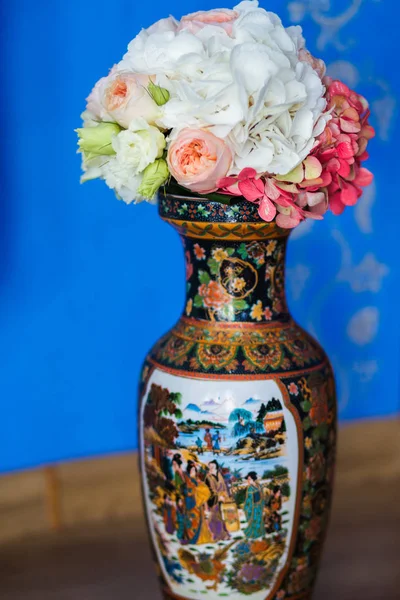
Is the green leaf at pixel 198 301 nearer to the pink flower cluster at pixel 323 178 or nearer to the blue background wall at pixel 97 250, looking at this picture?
the pink flower cluster at pixel 323 178

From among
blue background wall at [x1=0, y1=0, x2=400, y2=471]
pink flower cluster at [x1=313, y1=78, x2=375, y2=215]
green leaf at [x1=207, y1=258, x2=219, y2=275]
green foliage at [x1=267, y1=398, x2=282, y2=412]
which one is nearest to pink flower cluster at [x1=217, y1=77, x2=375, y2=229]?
pink flower cluster at [x1=313, y1=78, x2=375, y2=215]

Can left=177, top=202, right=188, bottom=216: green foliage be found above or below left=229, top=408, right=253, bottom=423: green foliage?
above

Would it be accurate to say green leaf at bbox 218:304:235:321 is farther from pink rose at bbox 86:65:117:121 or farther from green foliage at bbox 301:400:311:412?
pink rose at bbox 86:65:117:121

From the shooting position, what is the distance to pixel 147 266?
1734 mm

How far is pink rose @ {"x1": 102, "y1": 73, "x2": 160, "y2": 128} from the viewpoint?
115 cm

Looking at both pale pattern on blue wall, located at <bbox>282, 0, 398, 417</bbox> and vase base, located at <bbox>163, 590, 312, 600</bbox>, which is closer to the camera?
vase base, located at <bbox>163, 590, 312, 600</bbox>

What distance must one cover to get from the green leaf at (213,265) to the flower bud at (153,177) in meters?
0.14

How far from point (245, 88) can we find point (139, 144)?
14cm

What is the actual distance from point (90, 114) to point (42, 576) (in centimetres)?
77

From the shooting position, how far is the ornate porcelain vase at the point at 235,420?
1232 mm

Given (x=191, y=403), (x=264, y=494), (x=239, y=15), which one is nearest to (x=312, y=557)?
(x=264, y=494)

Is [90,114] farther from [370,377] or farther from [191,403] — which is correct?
[370,377]

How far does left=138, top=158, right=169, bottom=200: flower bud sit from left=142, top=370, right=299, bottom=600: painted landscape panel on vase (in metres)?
0.26

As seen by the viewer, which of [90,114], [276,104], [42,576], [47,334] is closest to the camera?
[276,104]
